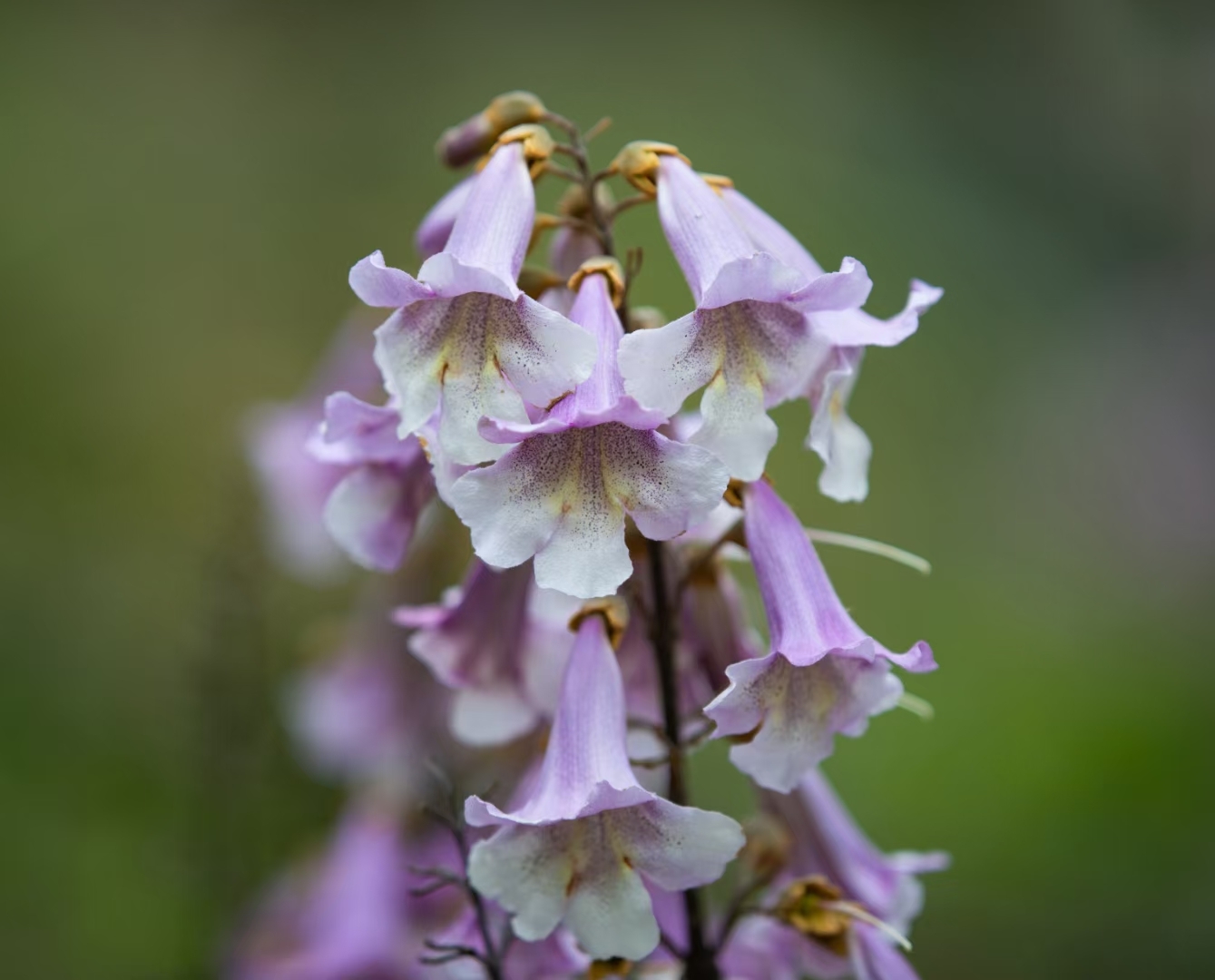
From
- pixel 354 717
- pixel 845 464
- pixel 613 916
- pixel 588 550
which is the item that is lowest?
pixel 354 717

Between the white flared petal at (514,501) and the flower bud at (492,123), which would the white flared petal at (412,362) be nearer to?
the white flared petal at (514,501)

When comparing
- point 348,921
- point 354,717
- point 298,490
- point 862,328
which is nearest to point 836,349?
point 862,328

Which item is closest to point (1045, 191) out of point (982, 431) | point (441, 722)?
point (982, 431)

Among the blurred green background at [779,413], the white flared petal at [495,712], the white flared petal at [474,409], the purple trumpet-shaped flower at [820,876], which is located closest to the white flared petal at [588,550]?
the white flared petal at [474,409]

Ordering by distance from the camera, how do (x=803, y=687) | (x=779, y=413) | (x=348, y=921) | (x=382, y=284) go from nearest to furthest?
1. (x=382, y=284)
2. (x=803, y=687)
3. (x=348, y=921)
4. (x=779, y=413)

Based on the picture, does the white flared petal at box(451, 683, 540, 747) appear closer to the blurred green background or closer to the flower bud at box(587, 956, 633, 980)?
the flower bud at box(587, 956, 633, 980)

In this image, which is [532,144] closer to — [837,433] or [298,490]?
[837,433]

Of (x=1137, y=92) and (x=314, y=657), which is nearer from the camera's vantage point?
(x=314, y=657)

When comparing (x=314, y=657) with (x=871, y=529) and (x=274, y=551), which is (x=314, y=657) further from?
(x=871, y=529)
